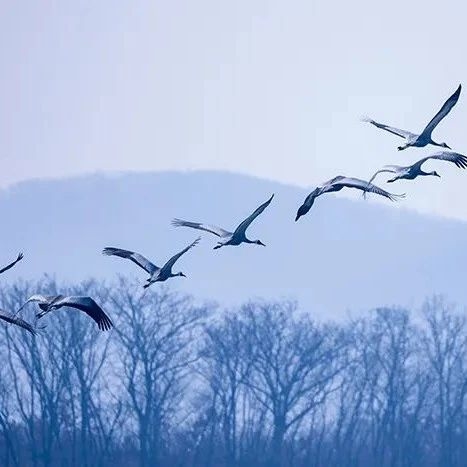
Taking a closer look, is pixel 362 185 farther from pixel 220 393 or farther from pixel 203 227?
pixel 220 393

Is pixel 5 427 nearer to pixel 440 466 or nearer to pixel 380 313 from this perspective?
pixel 440 466

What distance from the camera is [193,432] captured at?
83750 mm

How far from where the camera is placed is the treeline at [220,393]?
260 ft

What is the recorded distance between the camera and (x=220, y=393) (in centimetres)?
9062

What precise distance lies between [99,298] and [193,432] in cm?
1102

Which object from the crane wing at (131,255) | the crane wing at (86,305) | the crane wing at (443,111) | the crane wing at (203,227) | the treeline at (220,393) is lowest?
the crane wing at (86,305)

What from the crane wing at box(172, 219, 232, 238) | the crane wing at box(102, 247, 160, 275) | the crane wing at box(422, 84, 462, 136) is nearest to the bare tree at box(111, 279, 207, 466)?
the crane wing at box(102, 247, 160, 275)

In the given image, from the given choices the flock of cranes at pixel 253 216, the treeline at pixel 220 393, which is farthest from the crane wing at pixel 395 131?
the treeline at pixel 220 393

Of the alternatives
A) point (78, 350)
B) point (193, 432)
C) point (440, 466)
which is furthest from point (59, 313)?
point (440, 466)

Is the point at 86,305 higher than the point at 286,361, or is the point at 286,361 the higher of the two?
the point at 286,361

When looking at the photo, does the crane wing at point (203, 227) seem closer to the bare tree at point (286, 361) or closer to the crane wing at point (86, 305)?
the crane wing at point (86, 305)

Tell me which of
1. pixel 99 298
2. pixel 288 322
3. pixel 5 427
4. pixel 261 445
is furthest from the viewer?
pixel 288 322

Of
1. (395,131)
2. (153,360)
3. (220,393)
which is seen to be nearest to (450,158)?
(395,131)

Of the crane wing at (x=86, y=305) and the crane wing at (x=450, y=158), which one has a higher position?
the crane wing at (x=450, y=158)
